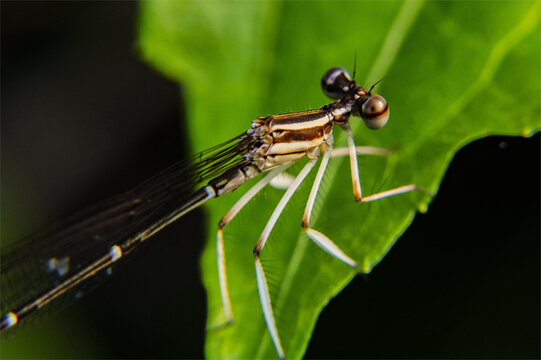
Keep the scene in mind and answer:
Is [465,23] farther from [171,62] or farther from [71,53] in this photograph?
[71,53]

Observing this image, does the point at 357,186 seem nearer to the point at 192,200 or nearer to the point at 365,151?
the point at 365,151

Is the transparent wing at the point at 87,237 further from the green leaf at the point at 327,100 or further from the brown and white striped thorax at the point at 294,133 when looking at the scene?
the green leaf at the point at 327,100

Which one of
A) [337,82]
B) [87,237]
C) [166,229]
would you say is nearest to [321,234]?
[337,82]

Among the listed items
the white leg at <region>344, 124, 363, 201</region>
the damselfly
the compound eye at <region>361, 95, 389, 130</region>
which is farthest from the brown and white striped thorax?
the compound eye at <region>361, 95, 389, 130</region>

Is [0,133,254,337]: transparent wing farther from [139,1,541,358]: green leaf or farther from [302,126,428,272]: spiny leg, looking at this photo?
[302,126,428,272]: spiny leg

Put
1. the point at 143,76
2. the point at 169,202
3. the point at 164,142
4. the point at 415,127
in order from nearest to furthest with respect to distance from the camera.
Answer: the point at 415,127 < the point at 169,202 < the point at 164,142 < the point at 143,76

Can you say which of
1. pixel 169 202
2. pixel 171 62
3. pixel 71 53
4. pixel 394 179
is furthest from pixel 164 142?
pixel 394 179
